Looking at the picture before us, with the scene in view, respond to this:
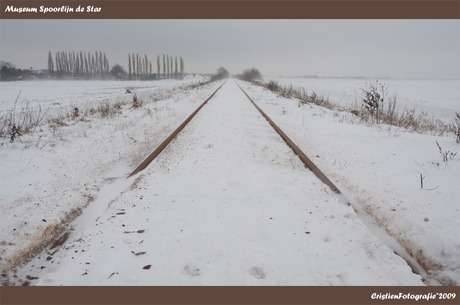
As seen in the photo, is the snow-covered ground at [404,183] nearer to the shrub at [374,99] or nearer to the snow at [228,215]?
the snow at [228,215]

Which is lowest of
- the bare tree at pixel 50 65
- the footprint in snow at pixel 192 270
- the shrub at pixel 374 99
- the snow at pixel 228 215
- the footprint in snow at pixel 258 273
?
the footprint in snow at pixel 258 273

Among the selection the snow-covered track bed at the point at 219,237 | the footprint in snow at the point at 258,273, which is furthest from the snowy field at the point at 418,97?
the footprint in snow at the point at 258,273

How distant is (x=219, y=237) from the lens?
211 cm

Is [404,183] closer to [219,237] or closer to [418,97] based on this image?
[219,237]

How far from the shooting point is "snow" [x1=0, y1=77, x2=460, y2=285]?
5.86ft

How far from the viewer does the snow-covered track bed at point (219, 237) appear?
1.72 metres

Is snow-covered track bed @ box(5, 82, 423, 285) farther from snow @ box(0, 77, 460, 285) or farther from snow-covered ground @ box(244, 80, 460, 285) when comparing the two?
snow-covered ground @ box(244, 80, 460, 285)

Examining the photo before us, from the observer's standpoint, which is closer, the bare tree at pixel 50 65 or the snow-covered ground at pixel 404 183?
the snow-covered ground at pixel 404 183

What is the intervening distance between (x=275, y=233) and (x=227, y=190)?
0.99m

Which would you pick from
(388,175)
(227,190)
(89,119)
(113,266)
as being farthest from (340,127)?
(89,119)

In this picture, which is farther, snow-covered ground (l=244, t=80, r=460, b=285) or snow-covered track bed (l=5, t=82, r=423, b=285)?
snow-covered ground (l=244, t=80, r=460, b=285)

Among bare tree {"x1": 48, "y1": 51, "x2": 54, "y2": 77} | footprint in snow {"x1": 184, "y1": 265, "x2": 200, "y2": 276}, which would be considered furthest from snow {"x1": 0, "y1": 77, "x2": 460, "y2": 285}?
bare tree {"x1": 48, "y1": 51, "x2": 54, "y2": 77}

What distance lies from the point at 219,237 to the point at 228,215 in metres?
0.37

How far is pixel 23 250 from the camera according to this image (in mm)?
2025
